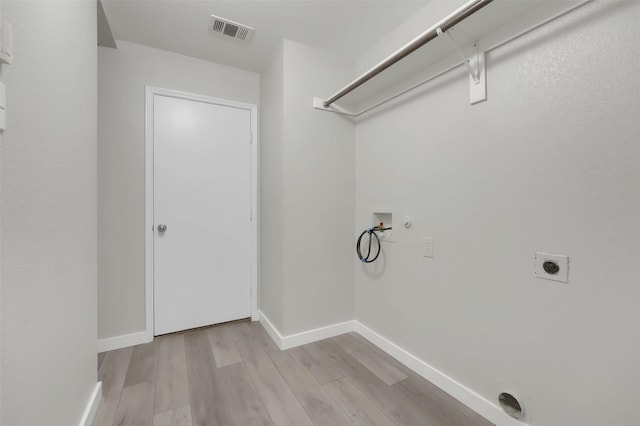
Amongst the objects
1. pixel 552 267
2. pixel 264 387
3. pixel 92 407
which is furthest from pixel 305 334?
pixel 552 267

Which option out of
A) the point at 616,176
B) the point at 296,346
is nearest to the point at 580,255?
the point at 616,176

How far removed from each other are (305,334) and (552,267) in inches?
68.1

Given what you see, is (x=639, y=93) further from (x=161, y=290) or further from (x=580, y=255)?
(x=161, y=290)

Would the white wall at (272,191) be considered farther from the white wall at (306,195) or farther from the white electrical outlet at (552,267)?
the white electrical outlet at (552,267)

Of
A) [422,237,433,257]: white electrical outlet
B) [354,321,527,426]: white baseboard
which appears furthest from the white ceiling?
[354,321,527,426]: white baseboard

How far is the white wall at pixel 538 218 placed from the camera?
3.33 ft

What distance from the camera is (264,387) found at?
5.60ft

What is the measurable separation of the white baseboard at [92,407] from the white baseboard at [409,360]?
1.12 meters

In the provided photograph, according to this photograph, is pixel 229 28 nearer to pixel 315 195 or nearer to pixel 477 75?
pixel 315 195

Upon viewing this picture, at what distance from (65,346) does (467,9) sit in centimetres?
222

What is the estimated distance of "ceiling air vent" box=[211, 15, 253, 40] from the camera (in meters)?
1.94

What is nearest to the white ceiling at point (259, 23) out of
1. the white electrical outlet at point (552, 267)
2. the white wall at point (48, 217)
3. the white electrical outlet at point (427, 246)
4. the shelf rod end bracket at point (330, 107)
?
the shelf rod end bracket at point (330, 107)

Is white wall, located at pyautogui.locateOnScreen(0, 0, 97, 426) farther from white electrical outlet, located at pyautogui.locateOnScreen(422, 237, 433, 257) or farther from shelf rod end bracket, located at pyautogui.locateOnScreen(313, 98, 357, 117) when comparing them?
white electrical outlet, located at pyautogui.locateOnScreen(422, 237, 433, 257)

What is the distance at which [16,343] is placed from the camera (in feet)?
2.62
